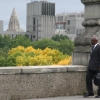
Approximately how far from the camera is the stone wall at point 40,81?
9.78 metres

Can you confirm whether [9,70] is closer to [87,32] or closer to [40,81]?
[40,81]

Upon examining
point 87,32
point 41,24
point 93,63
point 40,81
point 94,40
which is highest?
point 41,24

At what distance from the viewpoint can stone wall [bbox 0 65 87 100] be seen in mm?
9781

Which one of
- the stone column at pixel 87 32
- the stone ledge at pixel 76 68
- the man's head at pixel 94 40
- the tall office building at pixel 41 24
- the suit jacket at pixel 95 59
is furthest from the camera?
the tall office building at pixel 41 24

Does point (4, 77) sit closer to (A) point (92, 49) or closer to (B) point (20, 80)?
(B) point (20, 80)

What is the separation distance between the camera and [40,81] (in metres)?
10.2

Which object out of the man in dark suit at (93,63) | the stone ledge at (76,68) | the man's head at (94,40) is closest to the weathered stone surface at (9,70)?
the stone ledge at (76,68)

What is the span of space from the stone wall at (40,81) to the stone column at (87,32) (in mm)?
395

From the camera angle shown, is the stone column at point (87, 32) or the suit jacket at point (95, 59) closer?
the suit jacket at point (95, 59)

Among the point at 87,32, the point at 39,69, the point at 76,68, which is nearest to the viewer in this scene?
the point at 39,69

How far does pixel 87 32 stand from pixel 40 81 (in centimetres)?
202

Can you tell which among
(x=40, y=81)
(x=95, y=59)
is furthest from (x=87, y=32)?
(x=40, y=81)

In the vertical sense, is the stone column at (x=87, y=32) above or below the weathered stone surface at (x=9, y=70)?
above

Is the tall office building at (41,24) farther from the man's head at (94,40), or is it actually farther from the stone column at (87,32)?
the man's head at (94,40)
